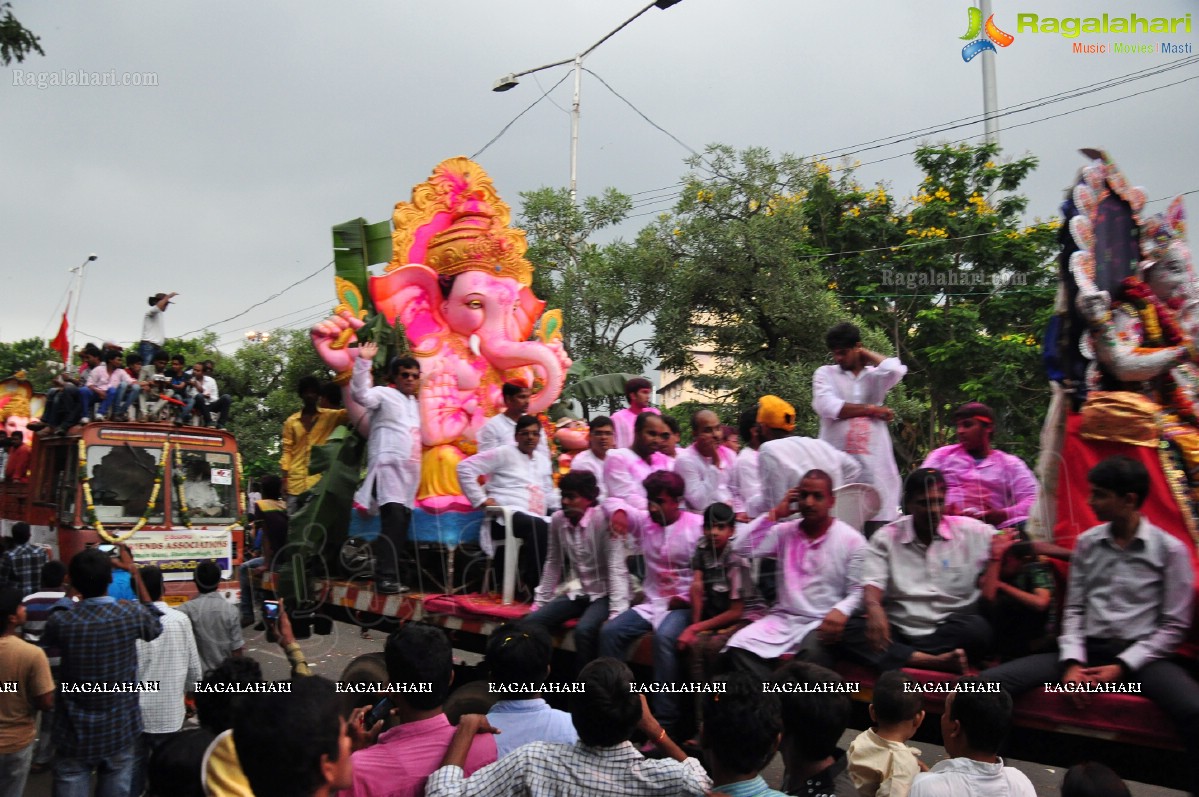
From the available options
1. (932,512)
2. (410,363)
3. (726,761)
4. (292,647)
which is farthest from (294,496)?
(726,761)

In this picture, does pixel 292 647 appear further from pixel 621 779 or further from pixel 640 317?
pixel 640 317

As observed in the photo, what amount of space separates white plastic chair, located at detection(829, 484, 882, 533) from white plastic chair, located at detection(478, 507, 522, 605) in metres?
2.14

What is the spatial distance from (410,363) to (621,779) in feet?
15.8

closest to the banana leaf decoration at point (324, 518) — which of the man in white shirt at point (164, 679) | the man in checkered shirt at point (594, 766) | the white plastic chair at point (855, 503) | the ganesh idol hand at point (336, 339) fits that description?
the ganesh idol hand at point (336, 339)

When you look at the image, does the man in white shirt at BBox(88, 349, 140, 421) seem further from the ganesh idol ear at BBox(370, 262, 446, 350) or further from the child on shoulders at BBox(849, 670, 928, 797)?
the child on shoulders at BBox(849, 670, 928, 797)

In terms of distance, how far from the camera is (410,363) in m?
7.27

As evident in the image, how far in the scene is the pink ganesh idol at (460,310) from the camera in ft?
25.8

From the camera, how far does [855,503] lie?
17.1 feet

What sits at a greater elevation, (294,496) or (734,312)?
(734,312)

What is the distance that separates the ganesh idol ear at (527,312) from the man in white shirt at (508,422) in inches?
57.0

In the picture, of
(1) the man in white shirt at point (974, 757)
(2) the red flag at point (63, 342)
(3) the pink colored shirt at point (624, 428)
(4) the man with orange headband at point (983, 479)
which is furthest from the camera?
(2) the red flag at point (63, 342)

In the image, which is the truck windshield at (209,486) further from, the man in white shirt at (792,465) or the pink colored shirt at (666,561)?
the man in white shirt at (792,465)

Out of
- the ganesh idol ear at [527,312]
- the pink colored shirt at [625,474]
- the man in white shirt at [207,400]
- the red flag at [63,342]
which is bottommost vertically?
the pink colored shirt at [625,474]

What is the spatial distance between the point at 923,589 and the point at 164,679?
3.63 m
